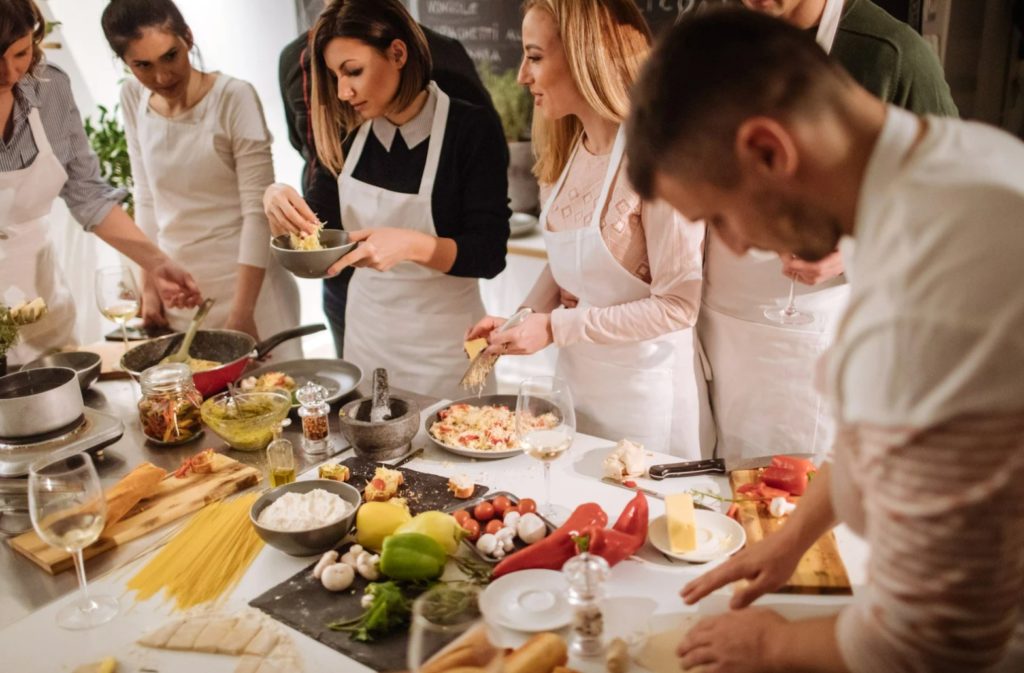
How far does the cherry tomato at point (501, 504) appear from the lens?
5.08 feet

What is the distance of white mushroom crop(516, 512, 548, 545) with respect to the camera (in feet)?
4.80

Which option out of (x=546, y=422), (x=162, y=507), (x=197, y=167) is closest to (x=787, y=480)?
(x=546, y=422)

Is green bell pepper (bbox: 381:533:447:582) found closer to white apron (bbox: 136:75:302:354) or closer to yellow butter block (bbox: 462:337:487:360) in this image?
yellow butter block (bbox: 462:337:487:360)

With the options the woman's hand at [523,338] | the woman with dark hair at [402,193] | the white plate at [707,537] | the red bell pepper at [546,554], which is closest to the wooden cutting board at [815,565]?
the white plate at [707,537]

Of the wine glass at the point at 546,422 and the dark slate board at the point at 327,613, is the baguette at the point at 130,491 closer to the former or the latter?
the dark slate board at the point at 327,613

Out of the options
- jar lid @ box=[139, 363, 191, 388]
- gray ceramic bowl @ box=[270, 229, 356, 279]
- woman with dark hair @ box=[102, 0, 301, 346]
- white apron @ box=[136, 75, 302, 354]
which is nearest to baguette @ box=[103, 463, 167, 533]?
jar lid @ box=[139, 363, 191, 388]

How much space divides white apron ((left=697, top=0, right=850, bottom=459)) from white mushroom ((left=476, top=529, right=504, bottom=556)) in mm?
1073

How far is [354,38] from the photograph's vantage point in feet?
7.70

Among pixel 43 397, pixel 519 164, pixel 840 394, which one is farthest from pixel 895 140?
pixel 519 164

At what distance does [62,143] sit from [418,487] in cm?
202

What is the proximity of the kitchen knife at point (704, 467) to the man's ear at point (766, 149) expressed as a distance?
98cm

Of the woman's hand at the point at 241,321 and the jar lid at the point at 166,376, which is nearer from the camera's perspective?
the jar lid at the point at 166,376

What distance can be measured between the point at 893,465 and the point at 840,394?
0.28ft

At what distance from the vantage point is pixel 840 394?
2.69 ft
